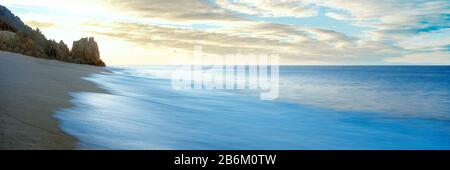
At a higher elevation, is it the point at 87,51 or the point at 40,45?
the point at 87,51

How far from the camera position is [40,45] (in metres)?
45.7

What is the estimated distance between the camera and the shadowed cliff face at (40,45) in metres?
37.6

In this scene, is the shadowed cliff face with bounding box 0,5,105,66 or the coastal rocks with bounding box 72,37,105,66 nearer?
the shadowed cliff face with bounding box 0,5,105,66

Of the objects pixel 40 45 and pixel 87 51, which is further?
pixel 87 51

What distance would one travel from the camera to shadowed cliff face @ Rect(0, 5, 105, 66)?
37.6 m

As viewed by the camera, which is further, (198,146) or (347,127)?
(347,127)

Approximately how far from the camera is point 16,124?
16.7 ft

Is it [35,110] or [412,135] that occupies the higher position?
[412,135]

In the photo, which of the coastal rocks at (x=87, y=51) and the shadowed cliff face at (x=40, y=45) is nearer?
the shadowed cliff face at (x=40, y=45)

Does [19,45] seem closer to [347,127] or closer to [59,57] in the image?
[59,57]

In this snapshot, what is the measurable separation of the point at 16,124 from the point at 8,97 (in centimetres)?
260

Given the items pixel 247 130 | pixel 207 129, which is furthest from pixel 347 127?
pixel 207 129
